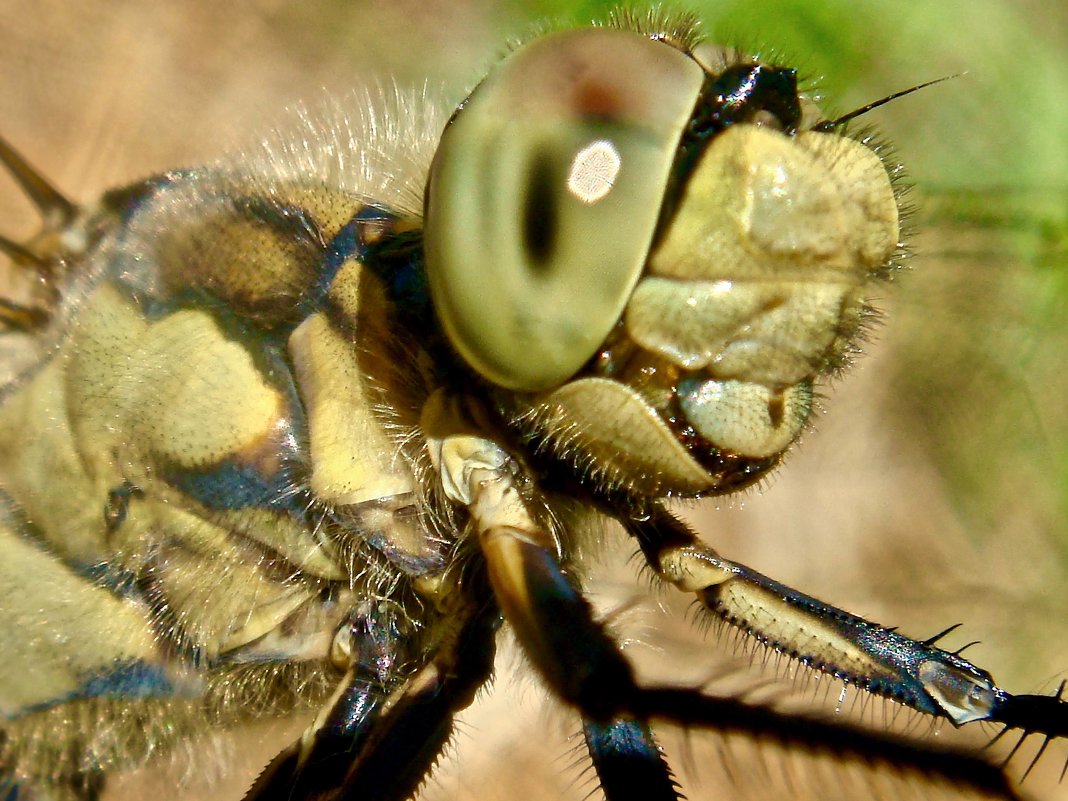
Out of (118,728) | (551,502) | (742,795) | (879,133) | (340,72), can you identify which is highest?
(340,72)

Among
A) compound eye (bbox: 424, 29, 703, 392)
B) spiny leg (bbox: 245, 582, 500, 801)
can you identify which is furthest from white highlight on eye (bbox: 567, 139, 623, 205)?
spiny leg (bbox: 245, 582, 500, 801)

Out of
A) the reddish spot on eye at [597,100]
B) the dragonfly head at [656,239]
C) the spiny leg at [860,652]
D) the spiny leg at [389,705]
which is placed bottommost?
the spiny leg at [389,705]

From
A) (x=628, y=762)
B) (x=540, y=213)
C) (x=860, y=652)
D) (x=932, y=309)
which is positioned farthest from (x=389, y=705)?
(x=932, y=309)

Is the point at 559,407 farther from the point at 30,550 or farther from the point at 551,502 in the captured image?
the point at 30,550

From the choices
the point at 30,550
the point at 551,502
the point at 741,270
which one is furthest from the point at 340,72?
the point at 741,270

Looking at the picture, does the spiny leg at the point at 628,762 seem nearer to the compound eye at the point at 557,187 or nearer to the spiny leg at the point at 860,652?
the spiny leg at the point at 860,652

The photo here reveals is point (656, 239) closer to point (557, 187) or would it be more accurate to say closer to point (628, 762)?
point (557, 187)

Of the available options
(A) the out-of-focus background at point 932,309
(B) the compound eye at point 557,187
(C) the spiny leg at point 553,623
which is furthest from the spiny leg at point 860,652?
(A) the out-of-focus background at point 932,309
